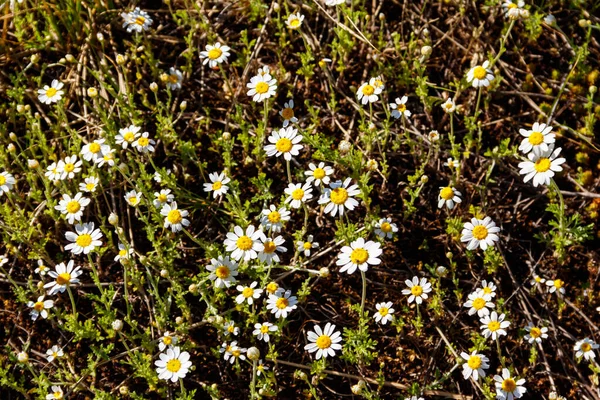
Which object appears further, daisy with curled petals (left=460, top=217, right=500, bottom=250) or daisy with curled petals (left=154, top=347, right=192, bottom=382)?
daisy with curled petals (left=460, top=217, right=500, bottom=250)

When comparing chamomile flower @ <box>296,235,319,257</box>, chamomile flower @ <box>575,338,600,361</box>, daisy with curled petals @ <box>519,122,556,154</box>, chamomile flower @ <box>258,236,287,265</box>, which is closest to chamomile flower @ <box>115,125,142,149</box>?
chamomile flower @ <box>258,236,287,265</box>

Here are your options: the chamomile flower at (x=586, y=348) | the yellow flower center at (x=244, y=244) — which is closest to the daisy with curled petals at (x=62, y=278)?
Result: the yellow flower center at (x=244, y=244)

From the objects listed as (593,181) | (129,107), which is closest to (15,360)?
(129,107)

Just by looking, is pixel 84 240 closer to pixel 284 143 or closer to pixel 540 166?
pixel 284 143

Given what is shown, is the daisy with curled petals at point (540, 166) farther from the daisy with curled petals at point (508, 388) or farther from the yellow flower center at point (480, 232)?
the daisy with curled petals at point (508, 388)

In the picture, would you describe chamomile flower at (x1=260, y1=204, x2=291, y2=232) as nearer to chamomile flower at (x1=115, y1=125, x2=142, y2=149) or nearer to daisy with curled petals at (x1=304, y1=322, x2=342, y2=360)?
daisy with curled petals at (x1=304, y1=322, x2=342, y2=360)

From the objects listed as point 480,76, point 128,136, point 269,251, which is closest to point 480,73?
point 480,76

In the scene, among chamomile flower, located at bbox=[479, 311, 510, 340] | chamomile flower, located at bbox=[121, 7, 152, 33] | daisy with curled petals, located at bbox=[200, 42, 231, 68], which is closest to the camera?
chamomile flower, located at bbox=[479, 311, 510, 340]
